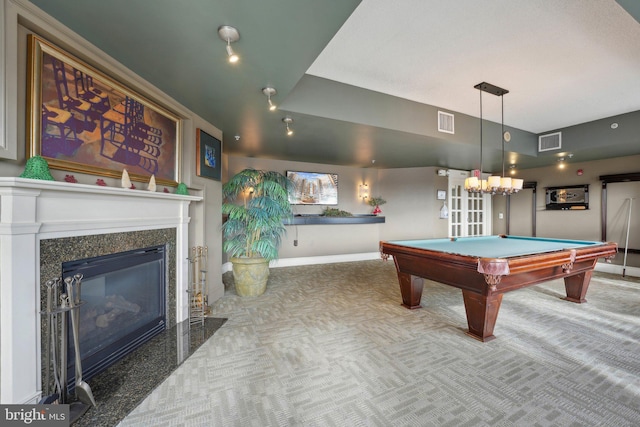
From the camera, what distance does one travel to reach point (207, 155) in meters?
3.31

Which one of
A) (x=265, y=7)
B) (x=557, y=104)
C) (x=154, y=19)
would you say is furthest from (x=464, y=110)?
(x=154, y=19)

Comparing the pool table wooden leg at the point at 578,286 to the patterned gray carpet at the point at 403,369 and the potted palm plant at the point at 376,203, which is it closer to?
the patterned gray carpet at the point at 403,369

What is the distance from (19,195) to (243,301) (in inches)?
99.2

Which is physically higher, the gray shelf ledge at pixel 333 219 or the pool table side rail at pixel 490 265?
the gray shelf ledge at pixel 333 219

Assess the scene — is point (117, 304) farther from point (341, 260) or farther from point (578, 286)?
point (578, 286)

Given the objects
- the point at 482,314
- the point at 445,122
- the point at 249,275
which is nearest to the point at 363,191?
the point at 445,122

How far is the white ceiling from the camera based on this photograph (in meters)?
1.84

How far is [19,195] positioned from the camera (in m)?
1.33

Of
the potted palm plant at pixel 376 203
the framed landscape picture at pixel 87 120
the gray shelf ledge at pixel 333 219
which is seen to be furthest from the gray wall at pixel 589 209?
the framed landscape picture at pixel 87 120

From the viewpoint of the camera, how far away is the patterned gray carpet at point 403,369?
1.50m

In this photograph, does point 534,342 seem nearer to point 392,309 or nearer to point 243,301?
point 392,309

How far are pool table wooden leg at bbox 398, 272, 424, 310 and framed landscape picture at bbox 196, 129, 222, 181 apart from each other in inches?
110

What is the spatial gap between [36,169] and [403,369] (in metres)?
2.64

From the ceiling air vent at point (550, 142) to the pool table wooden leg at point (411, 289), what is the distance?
3.79m
